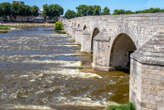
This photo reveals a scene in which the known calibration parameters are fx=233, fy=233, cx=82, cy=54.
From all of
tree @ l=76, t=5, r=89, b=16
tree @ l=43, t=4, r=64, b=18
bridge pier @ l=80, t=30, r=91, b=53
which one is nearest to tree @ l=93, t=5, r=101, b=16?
tree @ l=76, t=5, r=89, b=16

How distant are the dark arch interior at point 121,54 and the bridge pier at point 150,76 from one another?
7.62 meters

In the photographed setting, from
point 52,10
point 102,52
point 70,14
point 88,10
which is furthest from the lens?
point 70,14

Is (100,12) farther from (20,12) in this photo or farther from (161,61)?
(161,61)

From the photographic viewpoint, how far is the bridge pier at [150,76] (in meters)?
7.96

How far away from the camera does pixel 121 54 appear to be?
56.3 feet

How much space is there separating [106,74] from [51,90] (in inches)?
190

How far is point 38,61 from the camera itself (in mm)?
20500

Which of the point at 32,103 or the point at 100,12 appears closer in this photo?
the point at 32,103

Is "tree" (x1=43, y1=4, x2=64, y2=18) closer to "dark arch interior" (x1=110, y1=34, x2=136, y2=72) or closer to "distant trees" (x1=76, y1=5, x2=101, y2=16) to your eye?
"distant trees" (x1=76, y1=5, x2=101, y2=16)

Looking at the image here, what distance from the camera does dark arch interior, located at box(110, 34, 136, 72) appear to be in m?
16.5

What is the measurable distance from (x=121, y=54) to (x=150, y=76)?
9.06 meters

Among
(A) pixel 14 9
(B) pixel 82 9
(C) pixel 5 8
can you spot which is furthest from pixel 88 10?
(C) pixel 5 8

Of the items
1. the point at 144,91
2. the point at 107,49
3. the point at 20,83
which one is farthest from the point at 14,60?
the point at 144,91

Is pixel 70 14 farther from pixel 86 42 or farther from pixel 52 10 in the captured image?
pixel 86 42
